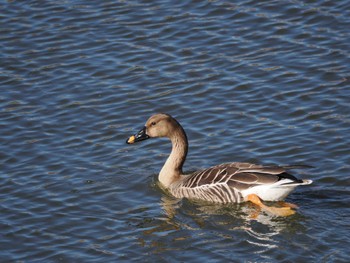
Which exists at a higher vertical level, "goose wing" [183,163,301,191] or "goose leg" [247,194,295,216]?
"goose wing" [183,163,301,191]

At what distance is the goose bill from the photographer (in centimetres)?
1391

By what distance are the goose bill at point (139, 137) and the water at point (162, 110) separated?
52 centimetres

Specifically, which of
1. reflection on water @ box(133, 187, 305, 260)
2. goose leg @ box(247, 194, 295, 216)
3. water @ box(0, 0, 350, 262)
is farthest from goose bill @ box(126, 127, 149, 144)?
goose leg @ box(247, 194, 295, 216)

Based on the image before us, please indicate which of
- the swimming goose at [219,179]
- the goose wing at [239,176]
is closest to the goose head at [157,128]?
the swimming goose at [219,179]

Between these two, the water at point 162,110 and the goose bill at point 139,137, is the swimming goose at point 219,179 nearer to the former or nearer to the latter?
the goose bill at point 139,137

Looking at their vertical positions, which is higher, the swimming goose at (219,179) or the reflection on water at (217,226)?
the swimming goose at (219,179)

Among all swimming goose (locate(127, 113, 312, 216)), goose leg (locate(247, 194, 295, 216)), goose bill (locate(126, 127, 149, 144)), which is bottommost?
goose leg (locate(247, 194, 295, 216))

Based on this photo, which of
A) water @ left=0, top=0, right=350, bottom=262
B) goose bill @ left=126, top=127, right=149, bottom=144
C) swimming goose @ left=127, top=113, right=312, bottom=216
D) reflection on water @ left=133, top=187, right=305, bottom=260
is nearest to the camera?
reflection on water @ left=133, top=187, right=305, bottom=260

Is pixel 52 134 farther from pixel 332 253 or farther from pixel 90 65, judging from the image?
pixel 332 253

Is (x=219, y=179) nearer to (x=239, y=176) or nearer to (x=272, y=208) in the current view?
(x=239, y=176)

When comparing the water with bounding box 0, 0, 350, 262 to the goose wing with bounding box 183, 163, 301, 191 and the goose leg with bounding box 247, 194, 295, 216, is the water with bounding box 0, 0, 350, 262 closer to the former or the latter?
the goose leg with bounding box 247, 194, 295, 216

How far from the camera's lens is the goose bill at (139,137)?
1391 centimetres

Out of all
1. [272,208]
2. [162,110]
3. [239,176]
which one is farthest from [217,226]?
[162,110]

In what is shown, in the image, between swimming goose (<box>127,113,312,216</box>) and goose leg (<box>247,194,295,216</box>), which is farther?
swimming goose (<box>127,113,312,216</box>)
